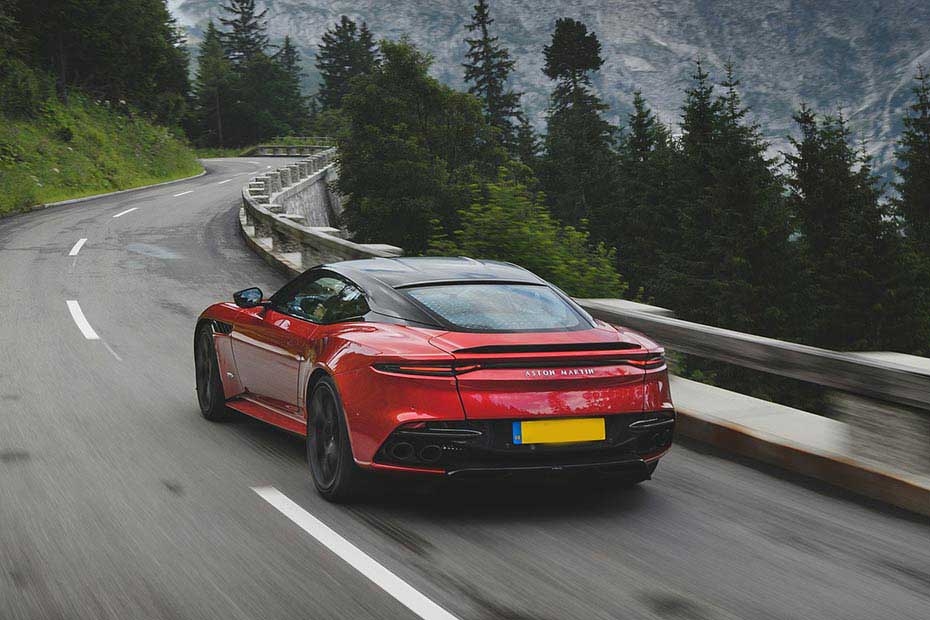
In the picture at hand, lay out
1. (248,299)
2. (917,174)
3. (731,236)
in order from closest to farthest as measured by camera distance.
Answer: (248,299), (731,236), (917,174)

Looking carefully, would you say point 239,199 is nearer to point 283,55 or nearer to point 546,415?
point 546,415

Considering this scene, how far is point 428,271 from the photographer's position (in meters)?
5.96

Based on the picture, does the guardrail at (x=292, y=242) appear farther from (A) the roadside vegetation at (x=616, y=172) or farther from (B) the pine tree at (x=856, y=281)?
Result: (B) the pine tree at (x=856, y=281)

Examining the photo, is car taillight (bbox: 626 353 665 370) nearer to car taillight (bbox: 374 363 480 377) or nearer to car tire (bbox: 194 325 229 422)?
car taillight (bbox: 374 363 480 377)

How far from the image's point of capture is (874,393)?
5.53 metres

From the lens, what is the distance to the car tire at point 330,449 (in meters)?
5.18

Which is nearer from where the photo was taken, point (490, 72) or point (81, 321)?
point (81, 321)

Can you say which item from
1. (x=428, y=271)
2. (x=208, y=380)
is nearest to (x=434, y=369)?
(x=428, y=271)

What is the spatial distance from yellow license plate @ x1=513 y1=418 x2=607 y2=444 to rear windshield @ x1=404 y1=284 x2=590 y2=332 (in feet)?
1.81

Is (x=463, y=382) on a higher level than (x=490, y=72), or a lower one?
lower

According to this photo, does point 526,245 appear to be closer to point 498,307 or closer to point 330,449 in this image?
point 498,307

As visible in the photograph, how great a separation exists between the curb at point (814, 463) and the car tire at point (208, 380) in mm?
3137

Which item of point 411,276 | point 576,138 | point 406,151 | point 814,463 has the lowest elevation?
point 576,138

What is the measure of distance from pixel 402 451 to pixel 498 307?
0.98 meters
